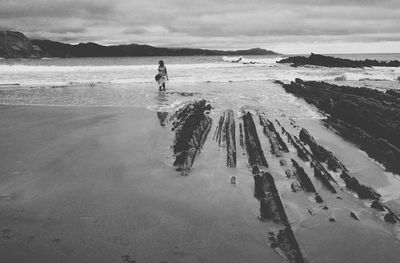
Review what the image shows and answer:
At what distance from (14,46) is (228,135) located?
130 m

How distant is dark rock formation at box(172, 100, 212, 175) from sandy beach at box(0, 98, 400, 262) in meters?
0.17

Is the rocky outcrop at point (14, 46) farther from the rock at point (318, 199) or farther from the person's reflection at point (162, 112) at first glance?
the rock at point (318, 199)

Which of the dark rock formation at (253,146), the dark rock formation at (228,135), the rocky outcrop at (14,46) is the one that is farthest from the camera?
the rocky outcrop at (14,46)

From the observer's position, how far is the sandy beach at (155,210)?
11.8 feet

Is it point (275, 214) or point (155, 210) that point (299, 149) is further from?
point (155, 210)

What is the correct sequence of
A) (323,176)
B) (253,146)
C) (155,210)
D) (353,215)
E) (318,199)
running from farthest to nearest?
(253,146) < (323,176) < (318,199) < (155,210) < (353,215)

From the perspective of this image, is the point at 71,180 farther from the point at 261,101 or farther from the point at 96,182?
the point at 261,101

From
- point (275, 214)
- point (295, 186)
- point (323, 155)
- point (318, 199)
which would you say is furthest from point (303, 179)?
point (323, 155)

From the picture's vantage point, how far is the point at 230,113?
10.9 meters

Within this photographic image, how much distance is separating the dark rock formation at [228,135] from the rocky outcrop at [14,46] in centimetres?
12129

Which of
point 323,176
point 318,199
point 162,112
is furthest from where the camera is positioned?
point 162,112

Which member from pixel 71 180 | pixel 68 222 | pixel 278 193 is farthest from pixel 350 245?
pixel 71 180

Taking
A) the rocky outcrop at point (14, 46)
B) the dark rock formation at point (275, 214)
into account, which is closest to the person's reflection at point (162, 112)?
the dark rock formation at point (275, 214)

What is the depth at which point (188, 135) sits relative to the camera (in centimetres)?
777
